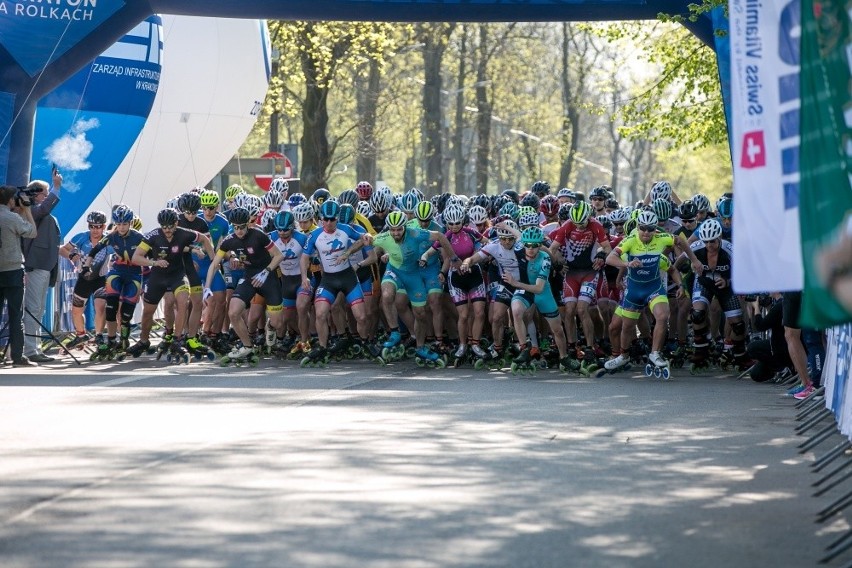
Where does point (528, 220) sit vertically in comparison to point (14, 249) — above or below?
above

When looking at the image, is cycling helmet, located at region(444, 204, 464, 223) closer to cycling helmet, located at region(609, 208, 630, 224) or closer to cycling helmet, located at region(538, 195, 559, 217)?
cycling helmet, located at region(609, 208, 630, 224)

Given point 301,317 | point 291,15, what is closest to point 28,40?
point 291,15

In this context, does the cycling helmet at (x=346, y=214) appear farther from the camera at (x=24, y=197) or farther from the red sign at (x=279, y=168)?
the red sign at (x=279, y=168)

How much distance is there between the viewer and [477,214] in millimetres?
21219

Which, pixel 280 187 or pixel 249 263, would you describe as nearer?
pixel 249 263

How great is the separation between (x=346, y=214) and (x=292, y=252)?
90 cm

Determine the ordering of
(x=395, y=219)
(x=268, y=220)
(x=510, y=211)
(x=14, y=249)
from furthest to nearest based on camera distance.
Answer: (x=268, y=220)
(x=510, y=211)
(x=395, y=219)
(x=14, y=249)

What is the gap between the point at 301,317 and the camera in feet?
67.4

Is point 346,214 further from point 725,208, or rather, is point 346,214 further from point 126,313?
point 725,208

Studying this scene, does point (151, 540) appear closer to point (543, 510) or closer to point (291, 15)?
point (543, 510)

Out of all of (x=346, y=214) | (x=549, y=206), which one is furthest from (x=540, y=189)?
(x=346, y=214)

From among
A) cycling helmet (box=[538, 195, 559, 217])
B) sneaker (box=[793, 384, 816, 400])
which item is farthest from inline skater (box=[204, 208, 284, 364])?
Answer: sneaker (box=[793, 384, 816, 400])

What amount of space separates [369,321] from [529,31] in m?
46.8

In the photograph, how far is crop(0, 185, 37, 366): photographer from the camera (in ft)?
61.3
